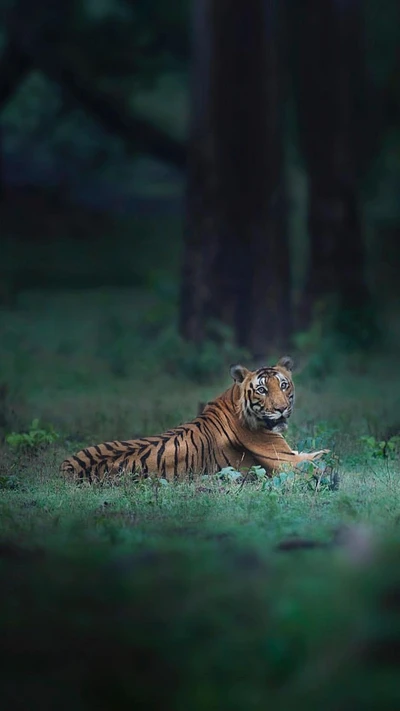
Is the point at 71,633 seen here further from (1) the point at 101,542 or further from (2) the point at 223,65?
(2) the point at 223,65

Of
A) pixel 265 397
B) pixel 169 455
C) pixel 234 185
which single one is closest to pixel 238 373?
pixel 265 397

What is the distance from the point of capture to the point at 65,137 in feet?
92.5

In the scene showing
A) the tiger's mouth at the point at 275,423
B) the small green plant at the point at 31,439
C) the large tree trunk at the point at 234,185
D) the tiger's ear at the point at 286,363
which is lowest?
the tiger's mouth at the point at 275,423

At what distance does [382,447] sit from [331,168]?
27.6ft

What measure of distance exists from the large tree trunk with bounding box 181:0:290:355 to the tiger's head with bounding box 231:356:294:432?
23.1 ft

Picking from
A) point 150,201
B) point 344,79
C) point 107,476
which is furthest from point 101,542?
point 150,201

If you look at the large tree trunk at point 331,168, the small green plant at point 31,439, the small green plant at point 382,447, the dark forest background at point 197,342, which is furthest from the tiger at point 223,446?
the large tree trunk at point 331,168

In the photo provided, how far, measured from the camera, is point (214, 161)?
1498 cm

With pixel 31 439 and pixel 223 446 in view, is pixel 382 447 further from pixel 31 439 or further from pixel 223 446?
pixel 31 439

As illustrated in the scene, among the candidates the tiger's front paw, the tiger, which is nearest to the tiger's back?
the tiger

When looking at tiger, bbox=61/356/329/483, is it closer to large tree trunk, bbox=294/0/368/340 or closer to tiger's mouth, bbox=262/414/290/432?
tiger's mouth, bbox=262/414/290/432

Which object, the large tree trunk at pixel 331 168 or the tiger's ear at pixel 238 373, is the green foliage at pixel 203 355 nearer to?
the large tree trunk at pixel 331 168

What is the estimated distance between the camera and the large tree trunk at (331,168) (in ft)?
53.5

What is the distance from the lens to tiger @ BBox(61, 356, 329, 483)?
7.50 m
